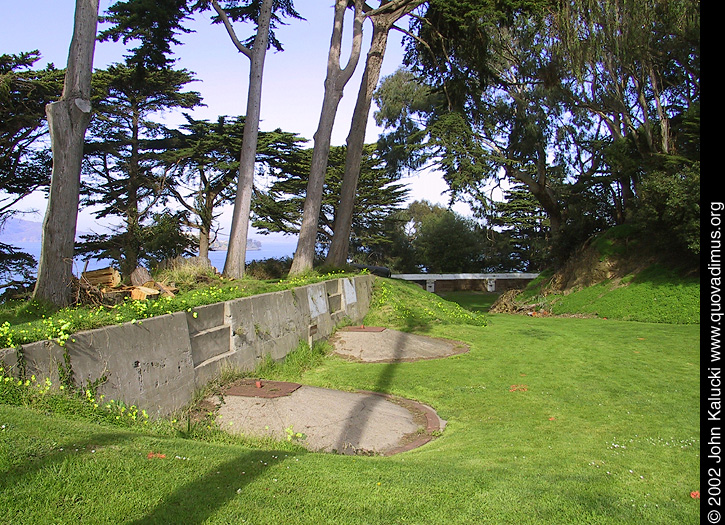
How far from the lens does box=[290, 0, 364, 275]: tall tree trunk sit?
48.2ft

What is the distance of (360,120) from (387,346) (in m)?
8.38

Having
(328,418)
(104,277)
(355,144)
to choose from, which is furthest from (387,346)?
(355,144)

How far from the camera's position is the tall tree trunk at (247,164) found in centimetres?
1350

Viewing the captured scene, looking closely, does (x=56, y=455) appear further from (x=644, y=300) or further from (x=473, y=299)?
(x=473, y=299)

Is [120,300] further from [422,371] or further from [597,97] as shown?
[597,97]

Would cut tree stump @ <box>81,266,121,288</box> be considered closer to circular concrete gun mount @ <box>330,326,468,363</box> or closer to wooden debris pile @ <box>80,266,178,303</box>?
wooden debris pile @ <box>80,266,178,303</box>

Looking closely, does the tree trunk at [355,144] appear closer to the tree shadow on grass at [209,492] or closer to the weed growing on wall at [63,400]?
the weed growing on wall at [63,400]

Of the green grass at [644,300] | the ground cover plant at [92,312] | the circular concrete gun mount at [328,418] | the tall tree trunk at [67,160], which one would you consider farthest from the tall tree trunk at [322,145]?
the green grass at [644,300]


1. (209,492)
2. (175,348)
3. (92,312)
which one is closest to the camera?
(209,492)

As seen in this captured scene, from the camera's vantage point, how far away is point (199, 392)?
654 centimetres

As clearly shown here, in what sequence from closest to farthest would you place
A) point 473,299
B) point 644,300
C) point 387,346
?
1. point 387,346
2. point 644,300
3. point 473,299

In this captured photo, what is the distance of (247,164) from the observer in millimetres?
13492

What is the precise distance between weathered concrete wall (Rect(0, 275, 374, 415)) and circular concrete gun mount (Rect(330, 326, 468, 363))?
2.35 ft

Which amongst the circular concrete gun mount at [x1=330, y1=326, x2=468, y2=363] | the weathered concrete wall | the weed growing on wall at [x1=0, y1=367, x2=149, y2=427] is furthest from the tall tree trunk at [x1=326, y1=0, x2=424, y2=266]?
the weed growing on wall at [x1=0, y1=367, x2=149, y2=427]
